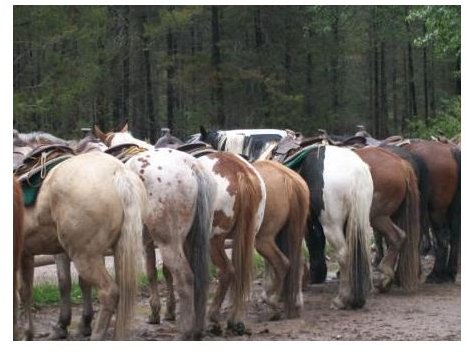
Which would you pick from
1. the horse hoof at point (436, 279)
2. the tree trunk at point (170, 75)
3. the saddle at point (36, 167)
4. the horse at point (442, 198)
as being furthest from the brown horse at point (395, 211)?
the tree trunk at point (170, 75)

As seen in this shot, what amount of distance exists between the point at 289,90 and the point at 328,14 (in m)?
3.04

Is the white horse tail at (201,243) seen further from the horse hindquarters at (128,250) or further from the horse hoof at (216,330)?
the horse hindquarters at (128,250)

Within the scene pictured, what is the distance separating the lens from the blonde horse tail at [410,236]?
9.24 m

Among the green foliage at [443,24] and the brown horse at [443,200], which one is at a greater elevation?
the green foliage at [443,24]

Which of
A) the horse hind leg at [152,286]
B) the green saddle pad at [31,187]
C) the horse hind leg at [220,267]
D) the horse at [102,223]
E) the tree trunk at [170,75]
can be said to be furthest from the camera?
the tree trunk at [170,75]

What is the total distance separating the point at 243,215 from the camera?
6992mm

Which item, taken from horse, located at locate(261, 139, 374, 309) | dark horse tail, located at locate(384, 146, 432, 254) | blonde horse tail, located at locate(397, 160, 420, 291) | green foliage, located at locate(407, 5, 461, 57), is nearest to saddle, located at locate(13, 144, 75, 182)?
horse, located at locate(261, 139, 374, 309)

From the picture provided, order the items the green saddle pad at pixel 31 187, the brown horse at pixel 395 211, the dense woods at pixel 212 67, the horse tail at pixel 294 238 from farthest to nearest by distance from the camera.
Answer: the dense woods at pixel 212 67 → the brown horse at pixel 395 211 → the horse tail at pixel 294 238 → the green saddle pad at pixel 31 187

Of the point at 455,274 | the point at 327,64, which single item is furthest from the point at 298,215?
the point at 327,64

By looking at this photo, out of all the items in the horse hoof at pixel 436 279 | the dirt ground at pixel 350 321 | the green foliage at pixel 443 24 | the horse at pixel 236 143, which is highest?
the green foliage at pixel 443 24

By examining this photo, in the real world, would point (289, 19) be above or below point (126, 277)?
above

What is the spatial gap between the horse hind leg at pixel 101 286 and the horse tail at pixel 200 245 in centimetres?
78

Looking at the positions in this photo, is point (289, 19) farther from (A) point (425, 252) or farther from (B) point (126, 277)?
(B) point (126, 277)

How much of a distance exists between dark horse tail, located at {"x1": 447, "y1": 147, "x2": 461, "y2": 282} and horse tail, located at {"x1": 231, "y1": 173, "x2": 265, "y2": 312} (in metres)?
3.88
